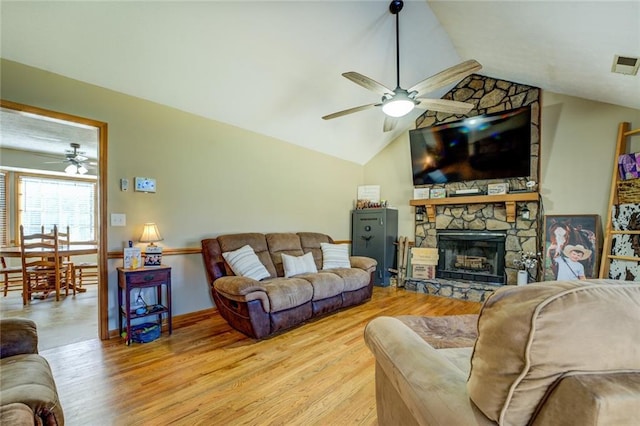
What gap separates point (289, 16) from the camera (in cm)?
272

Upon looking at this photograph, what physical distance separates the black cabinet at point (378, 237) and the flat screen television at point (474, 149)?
0.84 meters

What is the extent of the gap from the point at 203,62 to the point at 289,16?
37.8 inches

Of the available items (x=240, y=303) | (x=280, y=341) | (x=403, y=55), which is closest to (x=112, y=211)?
(x=240, y=303)

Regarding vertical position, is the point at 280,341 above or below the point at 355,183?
below

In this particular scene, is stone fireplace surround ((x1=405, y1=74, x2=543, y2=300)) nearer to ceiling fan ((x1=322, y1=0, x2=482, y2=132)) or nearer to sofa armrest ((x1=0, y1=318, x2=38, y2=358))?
ceiling fan ((x1=322, y1=0, x2=482, y2=132))

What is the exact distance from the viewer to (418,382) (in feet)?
2.94

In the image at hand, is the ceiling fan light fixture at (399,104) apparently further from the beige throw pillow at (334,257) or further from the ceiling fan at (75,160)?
the ceiling fan at (75,160)

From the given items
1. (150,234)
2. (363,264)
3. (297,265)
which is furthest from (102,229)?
(363,264)

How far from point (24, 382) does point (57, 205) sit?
648cm

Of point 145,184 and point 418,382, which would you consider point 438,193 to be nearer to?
point 145,184

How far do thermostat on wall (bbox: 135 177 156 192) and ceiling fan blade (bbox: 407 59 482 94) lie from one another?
2761 mm

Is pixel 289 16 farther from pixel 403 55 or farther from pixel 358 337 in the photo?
pixel 358 337

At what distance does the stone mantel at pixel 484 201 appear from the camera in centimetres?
400

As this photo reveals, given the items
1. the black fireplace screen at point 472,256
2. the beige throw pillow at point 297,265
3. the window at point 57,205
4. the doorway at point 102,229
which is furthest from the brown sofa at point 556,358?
the window at point 57,205
